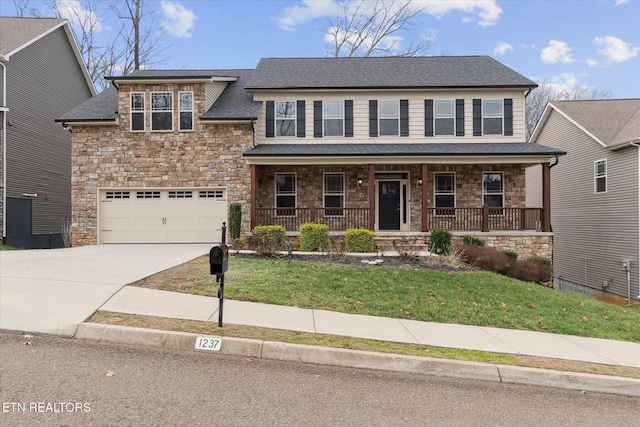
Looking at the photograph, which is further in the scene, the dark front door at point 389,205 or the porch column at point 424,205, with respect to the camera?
the dark front door at point 389,205

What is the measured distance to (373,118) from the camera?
50.4 ft

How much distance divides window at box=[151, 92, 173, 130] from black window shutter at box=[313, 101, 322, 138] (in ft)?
18.2

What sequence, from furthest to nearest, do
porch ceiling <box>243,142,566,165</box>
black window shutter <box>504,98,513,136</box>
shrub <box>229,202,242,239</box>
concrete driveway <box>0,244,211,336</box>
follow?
black window shutter <box>504,98,513,136</box> → porch ceiling <box>243,142,566,165</box> → shrub <box>229,202,242,239</box> → concrete driveway <box>0,244,211,336</box>

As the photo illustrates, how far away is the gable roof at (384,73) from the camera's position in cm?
1513

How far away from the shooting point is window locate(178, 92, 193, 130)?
1441 centimetres

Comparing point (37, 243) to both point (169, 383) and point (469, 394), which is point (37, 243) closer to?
point (169, 383)

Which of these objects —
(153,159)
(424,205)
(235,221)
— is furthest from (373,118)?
(153,159)

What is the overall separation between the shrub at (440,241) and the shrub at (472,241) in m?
1.05

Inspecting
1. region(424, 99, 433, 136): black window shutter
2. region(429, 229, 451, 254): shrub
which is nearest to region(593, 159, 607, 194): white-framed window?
region(424, 99, 433, 136): black window shutter

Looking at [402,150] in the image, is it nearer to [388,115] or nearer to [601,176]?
[388,115]

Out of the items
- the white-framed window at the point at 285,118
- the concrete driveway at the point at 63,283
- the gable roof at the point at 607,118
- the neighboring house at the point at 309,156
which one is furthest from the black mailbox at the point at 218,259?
the gable roof at the point at 607,118

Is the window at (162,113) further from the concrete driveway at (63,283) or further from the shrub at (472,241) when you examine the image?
the shrub at (472,241)

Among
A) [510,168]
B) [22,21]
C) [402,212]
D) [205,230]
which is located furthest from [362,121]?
[22,21]

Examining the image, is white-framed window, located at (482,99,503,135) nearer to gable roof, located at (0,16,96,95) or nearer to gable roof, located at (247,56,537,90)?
gable roof, located at (247,56,537,90)
